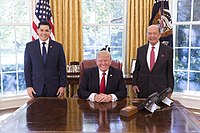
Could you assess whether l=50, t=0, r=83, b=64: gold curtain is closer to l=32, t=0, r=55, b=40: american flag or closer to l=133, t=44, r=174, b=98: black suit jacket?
l=32, t=0, r=55, b=40: american flag

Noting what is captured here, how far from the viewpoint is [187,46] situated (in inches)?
182

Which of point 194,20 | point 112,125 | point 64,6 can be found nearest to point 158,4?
point 194,20

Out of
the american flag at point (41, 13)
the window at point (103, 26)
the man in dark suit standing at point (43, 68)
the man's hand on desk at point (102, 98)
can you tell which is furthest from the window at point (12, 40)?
the man's hand on desk at point (102, 98)

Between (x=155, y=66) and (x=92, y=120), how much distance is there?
1307 millimetres

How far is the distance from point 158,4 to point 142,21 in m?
0.40

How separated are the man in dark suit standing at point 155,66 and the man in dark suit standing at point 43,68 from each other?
957 millimetres

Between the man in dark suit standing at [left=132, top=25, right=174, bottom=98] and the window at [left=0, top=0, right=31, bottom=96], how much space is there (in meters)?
2.50

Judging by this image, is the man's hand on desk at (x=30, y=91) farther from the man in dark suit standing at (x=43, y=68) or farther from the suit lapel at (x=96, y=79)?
the suit lapel at (x=96, y=79)

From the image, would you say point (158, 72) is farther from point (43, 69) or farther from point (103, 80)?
point (43, 69)

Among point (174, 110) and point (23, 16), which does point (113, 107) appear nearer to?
point (174, 110)

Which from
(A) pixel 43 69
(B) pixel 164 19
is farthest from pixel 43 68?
(B) pixel 164 19

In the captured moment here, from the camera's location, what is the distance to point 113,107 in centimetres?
218

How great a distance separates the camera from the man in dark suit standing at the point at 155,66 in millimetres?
2861

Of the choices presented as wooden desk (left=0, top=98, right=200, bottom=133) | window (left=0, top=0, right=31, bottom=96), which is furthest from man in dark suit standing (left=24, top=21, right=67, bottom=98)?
window (left=0, top=0, right=31, bottom=96)
